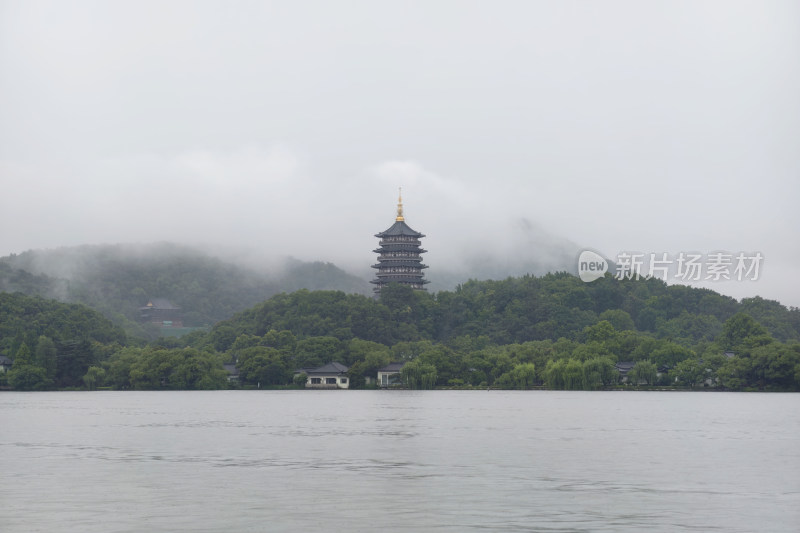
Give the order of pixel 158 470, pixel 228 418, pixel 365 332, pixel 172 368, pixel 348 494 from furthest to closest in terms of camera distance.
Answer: pixel 365 332 < pixel 172 368 < pixel 228 418 < pixel 158 470 < pixel 348 494

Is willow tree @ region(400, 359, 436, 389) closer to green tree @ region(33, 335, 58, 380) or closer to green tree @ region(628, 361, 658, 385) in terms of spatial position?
green tree @ region(628, 361, 658, 385)

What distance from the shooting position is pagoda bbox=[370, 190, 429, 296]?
16288 cm

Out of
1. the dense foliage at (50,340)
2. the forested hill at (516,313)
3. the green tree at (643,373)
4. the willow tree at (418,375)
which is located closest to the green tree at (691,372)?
the green tree at (643,373)

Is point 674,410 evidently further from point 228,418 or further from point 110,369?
point 110,369

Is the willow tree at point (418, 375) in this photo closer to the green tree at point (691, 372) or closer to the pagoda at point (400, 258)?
the green tree at point (691, 372)

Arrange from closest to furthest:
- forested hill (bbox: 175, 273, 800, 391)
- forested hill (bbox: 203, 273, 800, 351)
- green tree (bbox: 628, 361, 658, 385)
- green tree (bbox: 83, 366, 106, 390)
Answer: forested hill (bbox: 175, 273, 800, 391) → green tree (bbox: 628, 361, 658, 385) → green tree (bbox: 83, 366, 106, 390) → forested hill (bbox: 203, 273, 800, 351)

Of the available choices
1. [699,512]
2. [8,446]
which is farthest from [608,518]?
[8,446]

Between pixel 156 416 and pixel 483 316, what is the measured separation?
9103cm

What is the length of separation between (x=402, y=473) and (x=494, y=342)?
107253 mm

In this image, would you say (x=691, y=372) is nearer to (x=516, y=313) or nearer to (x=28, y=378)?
(x=516, y=313)

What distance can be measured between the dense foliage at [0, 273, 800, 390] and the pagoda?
27.1 feet

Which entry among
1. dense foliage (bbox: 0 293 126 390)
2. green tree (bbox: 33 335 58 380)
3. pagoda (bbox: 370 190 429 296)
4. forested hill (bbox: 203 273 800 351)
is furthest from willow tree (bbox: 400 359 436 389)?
pagoda (bbox: 370 190 429 296)

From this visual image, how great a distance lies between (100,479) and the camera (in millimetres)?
26125

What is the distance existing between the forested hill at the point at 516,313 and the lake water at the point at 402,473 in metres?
76.7
